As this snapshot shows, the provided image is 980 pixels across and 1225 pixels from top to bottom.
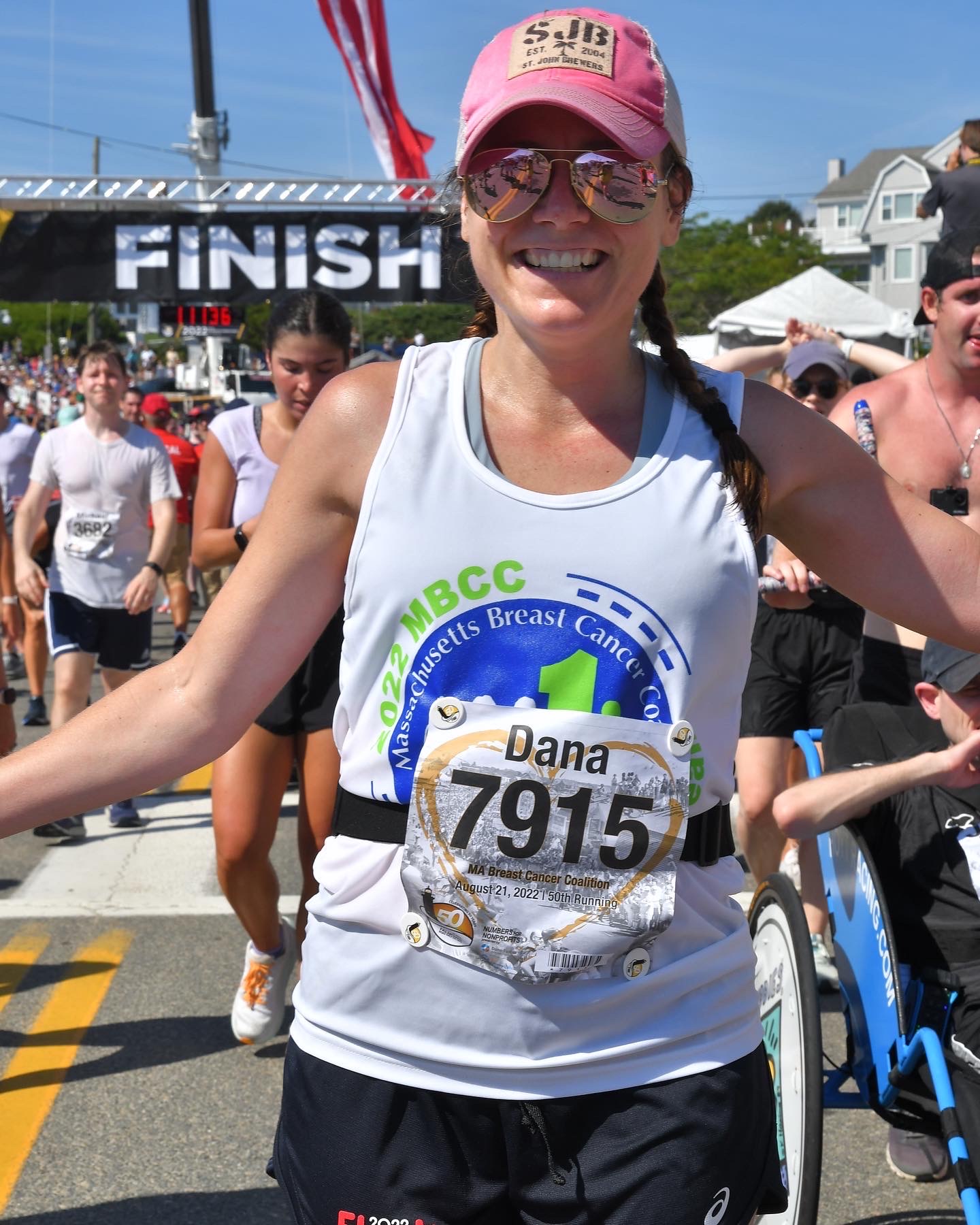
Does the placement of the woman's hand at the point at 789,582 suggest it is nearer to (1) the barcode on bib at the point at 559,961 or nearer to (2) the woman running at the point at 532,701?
(2) the woman running at the point at 532,701

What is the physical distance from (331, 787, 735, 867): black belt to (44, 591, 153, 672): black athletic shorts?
18.3ft

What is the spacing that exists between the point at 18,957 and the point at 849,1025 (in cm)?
322

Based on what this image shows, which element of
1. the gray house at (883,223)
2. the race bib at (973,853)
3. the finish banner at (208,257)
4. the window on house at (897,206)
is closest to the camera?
the race bib at (973,853)

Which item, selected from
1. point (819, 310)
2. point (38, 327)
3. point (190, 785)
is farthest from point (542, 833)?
point (38, 327)

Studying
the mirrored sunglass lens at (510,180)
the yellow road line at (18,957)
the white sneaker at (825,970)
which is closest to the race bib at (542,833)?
the mirrored sunglass lens at (510,180)

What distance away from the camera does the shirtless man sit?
155 inches

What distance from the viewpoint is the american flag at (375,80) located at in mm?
17656

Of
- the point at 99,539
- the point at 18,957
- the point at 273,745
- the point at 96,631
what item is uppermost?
the point at 99,539

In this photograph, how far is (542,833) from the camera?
1.66 meters

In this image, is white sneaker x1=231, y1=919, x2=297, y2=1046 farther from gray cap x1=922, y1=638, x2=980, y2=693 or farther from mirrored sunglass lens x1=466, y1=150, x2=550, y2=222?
mirrored sunglass lens x1=466, y1=150, x2=550, y2=222

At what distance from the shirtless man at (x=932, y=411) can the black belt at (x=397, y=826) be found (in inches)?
91.1

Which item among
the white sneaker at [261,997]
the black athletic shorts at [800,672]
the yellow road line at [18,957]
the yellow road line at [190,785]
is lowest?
the yellow road line at [190,785]

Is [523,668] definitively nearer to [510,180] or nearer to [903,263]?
[510,180]

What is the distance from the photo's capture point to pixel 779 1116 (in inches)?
→ 119
